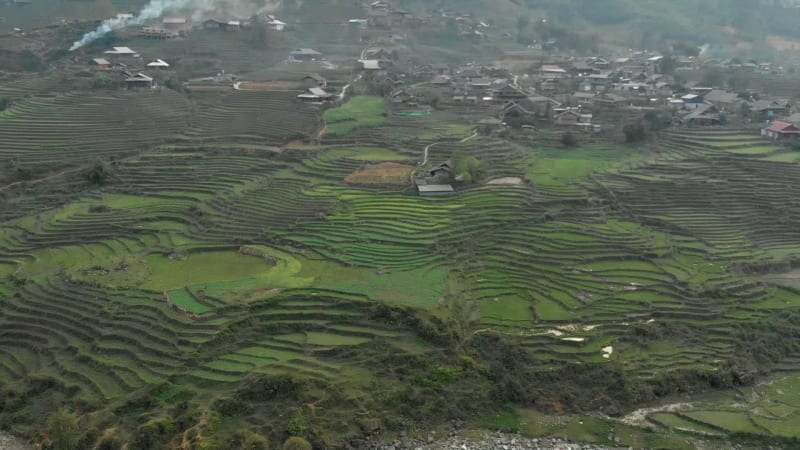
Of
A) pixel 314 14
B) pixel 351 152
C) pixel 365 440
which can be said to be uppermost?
pixel 314 14

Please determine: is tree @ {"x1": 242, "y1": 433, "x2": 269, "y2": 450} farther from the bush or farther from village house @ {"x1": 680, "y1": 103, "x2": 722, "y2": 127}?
village house @ {"x1": 680, "y1": 103, "x2": 722, "y2": 127}

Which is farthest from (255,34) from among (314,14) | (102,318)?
(102,318)

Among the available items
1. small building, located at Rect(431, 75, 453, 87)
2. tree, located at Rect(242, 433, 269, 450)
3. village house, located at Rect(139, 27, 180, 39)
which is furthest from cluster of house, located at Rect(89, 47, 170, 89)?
tree, located at Rect(242, 433, 269, 450)

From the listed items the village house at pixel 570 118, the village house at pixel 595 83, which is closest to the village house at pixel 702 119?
the village house at pixel 570 118

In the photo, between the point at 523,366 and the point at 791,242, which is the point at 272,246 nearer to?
the point at 523,366

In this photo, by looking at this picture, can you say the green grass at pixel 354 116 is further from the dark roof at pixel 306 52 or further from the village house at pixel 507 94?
the dark roof at pixel 306 52

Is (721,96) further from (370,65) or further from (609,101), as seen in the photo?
(370,65)

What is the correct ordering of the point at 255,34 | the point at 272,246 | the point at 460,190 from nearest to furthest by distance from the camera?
the point at 272,246, the point at 460,190, the point at 255,34
